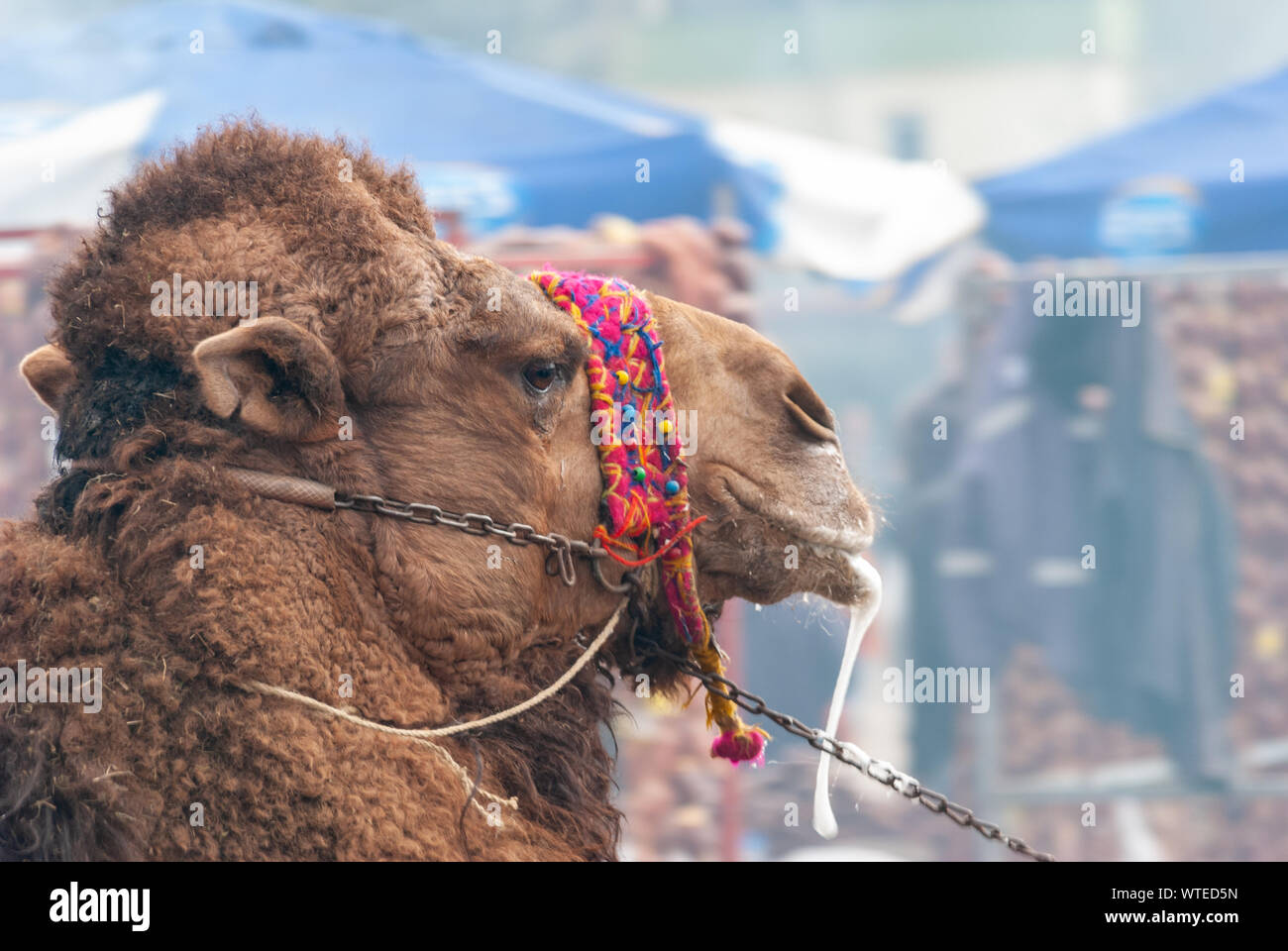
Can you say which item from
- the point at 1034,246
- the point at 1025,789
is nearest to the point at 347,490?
the point at 1025,789

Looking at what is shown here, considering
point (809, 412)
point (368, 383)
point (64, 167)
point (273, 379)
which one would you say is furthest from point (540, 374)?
point (64, 167)

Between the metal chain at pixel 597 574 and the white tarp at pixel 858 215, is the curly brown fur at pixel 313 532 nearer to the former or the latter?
the metal chain at pixel 597 574

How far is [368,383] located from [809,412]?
95 cm

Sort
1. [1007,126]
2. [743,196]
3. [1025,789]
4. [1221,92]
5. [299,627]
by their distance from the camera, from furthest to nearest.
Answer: [1007,126], [1221,92], [743,196], [1025,789], [299,627]

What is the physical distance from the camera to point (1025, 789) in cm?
683

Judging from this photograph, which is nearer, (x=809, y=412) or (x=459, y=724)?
(x=459, y=724)

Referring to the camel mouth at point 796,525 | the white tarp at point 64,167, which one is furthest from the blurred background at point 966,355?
the camel mouth at point 796,525

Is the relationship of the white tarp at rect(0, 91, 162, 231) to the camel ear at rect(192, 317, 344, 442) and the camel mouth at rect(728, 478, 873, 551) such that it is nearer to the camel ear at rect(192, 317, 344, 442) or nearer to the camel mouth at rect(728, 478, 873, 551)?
the camel ear at rect(192, 317, 344, 442)

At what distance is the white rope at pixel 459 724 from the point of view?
6.78 feet

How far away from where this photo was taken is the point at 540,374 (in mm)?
2467

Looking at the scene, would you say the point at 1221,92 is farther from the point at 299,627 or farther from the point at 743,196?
the point at 299,627

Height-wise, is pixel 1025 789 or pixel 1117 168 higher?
pixel 1117 168

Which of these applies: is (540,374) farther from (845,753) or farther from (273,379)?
(845,753)

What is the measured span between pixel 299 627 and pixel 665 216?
6.39 metres
